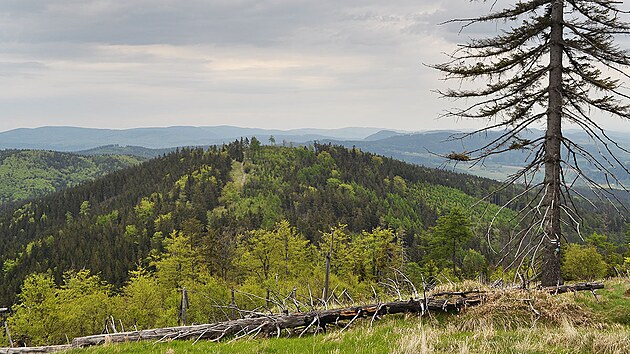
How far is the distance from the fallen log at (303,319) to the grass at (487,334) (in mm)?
289

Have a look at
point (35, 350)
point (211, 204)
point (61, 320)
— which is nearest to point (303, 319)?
point (35, 350)

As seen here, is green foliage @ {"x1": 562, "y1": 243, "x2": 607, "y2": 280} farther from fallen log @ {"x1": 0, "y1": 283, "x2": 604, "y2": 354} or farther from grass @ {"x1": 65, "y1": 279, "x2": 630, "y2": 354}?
fallen log @ {"x1": 0, "y1": 283, "x2": 604, "y2": 354}

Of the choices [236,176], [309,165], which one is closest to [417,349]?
[236,176]

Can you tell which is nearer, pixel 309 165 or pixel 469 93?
pixel 469 93

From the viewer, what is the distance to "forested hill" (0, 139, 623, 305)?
91.1 metres

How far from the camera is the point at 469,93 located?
1440 centimetres

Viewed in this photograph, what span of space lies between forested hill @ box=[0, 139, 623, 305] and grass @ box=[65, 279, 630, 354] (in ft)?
162

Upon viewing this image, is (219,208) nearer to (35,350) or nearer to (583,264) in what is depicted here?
(583,264)

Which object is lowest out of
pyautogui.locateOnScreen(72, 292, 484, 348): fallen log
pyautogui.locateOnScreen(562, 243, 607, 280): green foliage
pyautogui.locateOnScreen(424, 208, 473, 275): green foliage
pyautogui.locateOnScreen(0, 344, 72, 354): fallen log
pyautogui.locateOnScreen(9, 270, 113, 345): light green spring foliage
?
pyautogui.locateOnScreen(9, 270, 113, 345): light green spring foliage

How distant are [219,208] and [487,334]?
403 ft

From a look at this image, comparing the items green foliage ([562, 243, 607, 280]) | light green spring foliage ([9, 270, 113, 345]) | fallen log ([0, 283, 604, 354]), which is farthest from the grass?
green foliage ([562, 243, 607, 280])

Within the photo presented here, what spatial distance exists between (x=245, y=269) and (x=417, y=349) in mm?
48435

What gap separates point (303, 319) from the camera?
35.5 feet

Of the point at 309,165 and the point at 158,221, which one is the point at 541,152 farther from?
the point at 309,165
